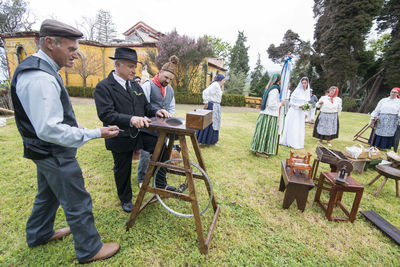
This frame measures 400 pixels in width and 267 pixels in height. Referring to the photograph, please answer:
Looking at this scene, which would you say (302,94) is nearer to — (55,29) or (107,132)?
(107,132)

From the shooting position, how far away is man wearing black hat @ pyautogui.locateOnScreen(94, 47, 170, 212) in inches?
81.8

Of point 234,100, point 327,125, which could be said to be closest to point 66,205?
point 327,125

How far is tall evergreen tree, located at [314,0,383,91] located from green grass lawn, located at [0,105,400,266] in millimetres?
19289

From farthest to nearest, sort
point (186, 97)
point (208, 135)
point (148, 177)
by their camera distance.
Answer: point (186, 97), point (208, 135), point (148, 177)

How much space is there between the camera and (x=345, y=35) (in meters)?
17.9

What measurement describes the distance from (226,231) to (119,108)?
2017 millimetres

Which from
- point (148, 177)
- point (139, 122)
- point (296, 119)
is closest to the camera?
point (139, 122)

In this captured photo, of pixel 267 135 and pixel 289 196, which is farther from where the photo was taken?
pixel 267 135

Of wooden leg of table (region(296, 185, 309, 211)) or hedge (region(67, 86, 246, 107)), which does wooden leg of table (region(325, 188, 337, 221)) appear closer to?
wooden leg of table (region(296, 185, 309, 211))

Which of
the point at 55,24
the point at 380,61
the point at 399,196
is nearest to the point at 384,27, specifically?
the point at 380,61

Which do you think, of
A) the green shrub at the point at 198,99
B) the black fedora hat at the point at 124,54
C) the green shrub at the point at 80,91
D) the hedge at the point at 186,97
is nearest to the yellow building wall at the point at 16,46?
the green shrub at the point at 80,91

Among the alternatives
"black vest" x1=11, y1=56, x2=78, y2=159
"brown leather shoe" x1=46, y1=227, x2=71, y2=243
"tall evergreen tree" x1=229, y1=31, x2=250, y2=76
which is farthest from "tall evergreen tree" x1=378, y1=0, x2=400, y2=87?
"brown leather shoe" x1=46, y1=227, x2=71, y2=243

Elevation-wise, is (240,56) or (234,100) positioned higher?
(240,56)

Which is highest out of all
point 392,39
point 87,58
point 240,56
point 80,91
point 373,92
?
point 240,56
